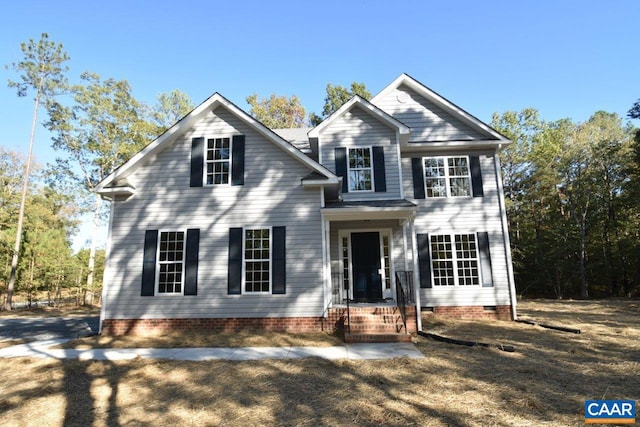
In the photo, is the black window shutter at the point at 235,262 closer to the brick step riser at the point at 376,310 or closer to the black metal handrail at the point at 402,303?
the brick step riser at the point at 376,310

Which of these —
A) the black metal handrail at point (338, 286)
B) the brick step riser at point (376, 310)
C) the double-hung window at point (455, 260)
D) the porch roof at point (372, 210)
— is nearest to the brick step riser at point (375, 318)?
the brick step riser at point (376, 310)

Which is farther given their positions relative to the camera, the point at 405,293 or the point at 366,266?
the point at 366,266

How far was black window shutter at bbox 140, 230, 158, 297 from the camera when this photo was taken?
32.9 feet

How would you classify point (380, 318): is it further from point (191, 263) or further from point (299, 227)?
point (191, 263)

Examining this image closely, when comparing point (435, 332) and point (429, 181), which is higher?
point (429, 181)

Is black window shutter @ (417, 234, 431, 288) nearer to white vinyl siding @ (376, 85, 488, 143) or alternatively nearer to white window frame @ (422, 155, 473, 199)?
white window frame @ (422, 155, 473, 199)

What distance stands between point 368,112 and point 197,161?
592cm

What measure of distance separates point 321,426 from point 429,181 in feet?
33.9

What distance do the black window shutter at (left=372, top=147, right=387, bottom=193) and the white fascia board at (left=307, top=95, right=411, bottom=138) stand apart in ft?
2.97

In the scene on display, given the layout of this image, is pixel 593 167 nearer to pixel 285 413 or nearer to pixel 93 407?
pixel 285 413

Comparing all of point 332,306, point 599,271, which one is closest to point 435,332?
point 332,306

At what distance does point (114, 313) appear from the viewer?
393 inches

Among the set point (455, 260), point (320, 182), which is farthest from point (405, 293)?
point (320, 182)

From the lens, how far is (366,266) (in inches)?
455
